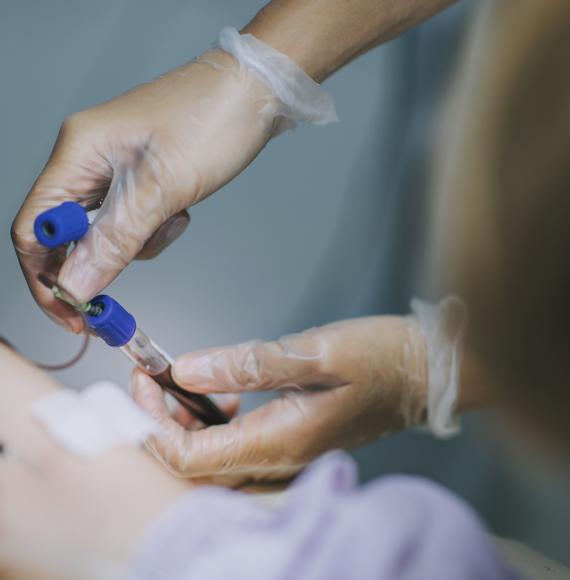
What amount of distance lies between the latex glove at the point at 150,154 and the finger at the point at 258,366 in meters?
0.14

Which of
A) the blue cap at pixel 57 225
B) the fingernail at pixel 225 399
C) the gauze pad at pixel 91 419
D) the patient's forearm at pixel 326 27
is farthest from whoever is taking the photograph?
the fingernail at pixel 225 399

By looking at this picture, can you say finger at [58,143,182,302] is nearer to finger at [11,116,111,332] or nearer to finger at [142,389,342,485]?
finger at [11,116,111,332]

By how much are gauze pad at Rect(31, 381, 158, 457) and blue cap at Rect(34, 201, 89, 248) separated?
143 millimetres

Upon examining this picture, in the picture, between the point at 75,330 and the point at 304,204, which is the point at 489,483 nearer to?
the point at 304,204

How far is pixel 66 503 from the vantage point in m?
0.46

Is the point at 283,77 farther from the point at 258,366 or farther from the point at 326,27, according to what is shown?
the point at 258,366

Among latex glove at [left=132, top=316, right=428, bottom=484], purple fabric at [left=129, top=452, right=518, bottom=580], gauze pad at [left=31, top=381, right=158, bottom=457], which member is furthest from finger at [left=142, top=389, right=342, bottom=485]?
purple fabric at [left=129, top=452, right=518, bottom=580]

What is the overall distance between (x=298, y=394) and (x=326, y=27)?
473 mm

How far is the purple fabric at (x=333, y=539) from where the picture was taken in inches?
14.9

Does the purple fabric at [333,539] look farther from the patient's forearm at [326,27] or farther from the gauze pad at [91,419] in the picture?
the patient's forearm at [326,27]

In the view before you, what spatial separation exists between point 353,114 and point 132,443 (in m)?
0.80

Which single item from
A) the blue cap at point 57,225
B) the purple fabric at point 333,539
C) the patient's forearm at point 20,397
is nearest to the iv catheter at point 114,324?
the blue cap at point 57,225

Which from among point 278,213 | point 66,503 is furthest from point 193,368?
point 278,213

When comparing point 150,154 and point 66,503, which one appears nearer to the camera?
point 66,503
